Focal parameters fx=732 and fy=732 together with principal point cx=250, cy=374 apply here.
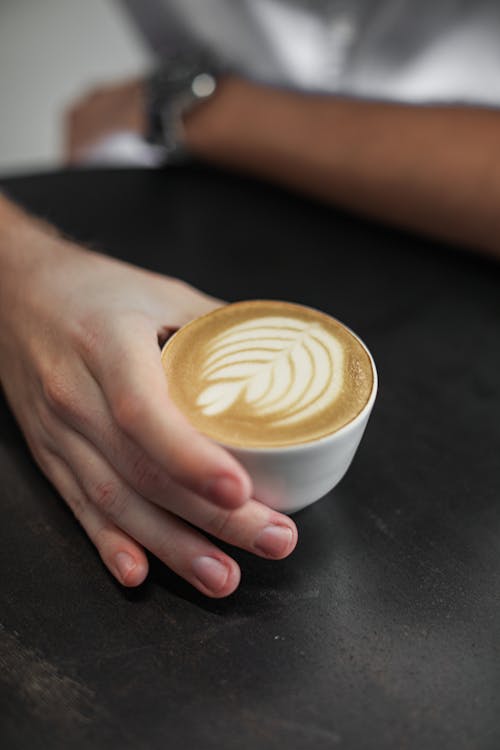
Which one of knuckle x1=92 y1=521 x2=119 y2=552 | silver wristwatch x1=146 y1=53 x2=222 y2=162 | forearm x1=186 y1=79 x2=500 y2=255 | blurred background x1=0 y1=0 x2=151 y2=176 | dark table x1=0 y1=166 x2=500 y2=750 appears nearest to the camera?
dark table x1=0 y1=166 x2=500 y2=750

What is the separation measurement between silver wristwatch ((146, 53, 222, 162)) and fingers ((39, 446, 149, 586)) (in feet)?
2.36

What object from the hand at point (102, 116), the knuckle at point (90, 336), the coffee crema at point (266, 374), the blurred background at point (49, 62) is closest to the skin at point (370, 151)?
the hand at point (102, 116)

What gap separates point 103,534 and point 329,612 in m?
0.19

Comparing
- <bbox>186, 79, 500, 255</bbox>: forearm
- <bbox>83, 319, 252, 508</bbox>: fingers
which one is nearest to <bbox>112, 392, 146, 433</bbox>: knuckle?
<bbox>83, 319, 252, 508</bbox>: fingers

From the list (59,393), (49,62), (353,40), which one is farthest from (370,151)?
(49,62)

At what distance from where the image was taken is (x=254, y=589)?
0.56 meters

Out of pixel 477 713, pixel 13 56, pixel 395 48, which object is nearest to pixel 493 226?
pixel 395 48

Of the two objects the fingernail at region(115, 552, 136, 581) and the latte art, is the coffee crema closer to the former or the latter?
the latte art

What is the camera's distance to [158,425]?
0.52 m

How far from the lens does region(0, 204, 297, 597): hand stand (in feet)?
1.72

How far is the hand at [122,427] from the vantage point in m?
0.52

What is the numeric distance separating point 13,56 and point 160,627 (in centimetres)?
291

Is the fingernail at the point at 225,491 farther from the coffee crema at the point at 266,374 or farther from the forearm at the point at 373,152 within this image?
the forearm at the point at 373,152

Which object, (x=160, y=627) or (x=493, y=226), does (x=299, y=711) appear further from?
(x=493, y=226)
